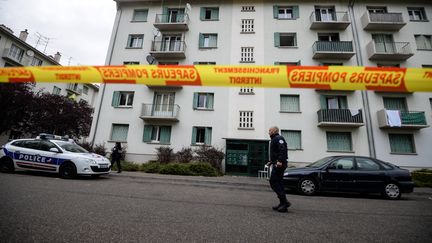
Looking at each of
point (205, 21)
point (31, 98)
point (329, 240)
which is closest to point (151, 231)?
point (329, 240)

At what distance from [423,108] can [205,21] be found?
1960cm

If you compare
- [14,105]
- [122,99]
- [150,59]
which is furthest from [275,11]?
[14,105]

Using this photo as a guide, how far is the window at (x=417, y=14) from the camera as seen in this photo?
18578 mm

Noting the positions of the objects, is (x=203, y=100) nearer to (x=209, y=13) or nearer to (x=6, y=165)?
(x=209, y=13)

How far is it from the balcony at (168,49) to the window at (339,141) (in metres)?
14.2

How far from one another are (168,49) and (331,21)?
1455 cm

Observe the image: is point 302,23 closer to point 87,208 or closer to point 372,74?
point 372,74

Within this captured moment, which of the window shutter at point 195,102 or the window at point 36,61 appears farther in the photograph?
the window at point 36,61

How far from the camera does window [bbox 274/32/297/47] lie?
60.4 ft

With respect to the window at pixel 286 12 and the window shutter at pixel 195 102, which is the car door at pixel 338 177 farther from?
the window at pixel 286 12

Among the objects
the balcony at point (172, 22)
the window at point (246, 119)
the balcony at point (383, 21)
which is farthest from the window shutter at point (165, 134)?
the balcony at point (383, 21)

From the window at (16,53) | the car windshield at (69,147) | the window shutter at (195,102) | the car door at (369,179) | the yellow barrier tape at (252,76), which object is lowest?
the car door at (369,179)

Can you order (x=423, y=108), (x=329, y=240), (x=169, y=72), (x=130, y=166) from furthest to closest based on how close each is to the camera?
(x=423, y=108)
(x=130, y=166)
(x=169, y=72)
(x=329, y=240)

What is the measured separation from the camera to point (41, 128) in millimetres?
23906
